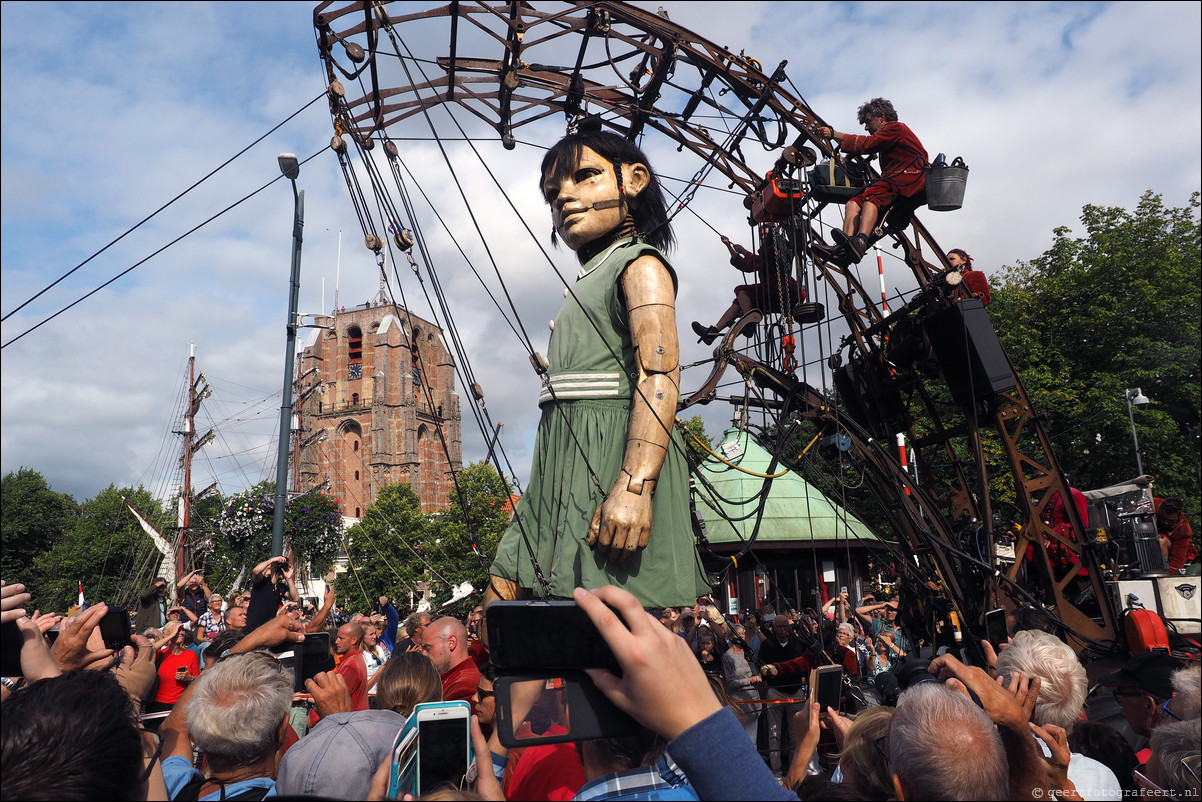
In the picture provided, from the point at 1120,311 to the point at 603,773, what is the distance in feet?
81.5

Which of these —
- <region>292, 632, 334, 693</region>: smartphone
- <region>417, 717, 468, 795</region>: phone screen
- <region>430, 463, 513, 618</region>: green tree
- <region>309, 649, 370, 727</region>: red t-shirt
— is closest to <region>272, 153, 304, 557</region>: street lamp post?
<region>309, 649, 370, 727</region>: red t-shirt

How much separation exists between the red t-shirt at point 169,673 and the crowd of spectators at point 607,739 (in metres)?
1.04

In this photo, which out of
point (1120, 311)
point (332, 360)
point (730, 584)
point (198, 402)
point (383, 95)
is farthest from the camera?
point (332, 360)

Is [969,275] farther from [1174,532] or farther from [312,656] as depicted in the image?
[312,656]

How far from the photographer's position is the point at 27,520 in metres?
47.4

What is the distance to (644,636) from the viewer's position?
1.04 metres

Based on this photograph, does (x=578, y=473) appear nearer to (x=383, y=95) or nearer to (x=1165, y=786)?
(x=1165, y=786)

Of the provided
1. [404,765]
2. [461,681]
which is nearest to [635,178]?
[404,765]

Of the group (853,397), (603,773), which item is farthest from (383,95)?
(853,397)

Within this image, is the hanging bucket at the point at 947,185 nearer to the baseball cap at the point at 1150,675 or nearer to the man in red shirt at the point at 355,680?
the baseball cap at the point at 1150,675

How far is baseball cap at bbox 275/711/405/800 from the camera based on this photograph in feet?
7.13

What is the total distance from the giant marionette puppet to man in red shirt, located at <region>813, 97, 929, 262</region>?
11.6ft

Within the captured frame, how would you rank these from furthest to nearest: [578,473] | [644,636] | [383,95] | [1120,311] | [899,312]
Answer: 1. [1120,311]
2. [899,312]
3. [383,95]
4. [578,473]
5. [644,636]

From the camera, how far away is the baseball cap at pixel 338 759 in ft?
7.13
